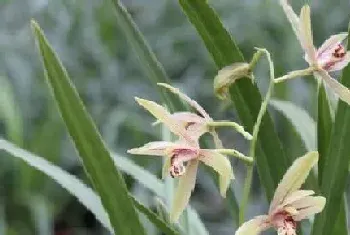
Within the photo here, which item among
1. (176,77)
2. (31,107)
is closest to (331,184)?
(31,107)

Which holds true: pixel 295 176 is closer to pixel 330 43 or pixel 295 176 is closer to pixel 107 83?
pixel 330 43

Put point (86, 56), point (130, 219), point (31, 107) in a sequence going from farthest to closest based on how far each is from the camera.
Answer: point (86, 56), point (31, 107), point (130, 219)

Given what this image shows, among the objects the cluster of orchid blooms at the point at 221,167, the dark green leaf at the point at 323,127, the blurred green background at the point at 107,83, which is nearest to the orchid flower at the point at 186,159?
the cluster of orchid blooms at the point at 221,167

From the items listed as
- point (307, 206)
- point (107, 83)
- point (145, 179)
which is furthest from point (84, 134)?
point (107, 83)

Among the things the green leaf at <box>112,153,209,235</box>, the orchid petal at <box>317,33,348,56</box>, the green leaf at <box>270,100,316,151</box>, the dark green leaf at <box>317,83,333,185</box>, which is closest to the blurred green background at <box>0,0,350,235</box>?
the green leaf at <box>270,100,316,151</box>

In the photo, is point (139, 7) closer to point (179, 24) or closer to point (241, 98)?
point (179, 24)
